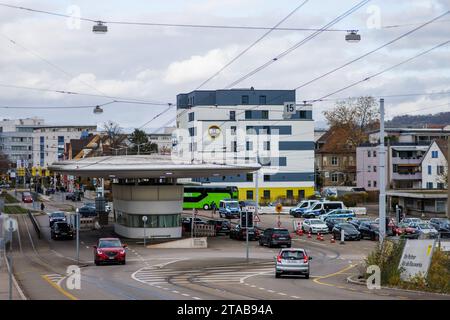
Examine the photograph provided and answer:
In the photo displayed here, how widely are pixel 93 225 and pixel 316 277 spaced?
4279cm

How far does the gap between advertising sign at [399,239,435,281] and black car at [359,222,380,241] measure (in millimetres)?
31548

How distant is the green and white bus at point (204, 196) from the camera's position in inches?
4048

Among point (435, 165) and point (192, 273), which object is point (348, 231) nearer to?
point (192, 273)

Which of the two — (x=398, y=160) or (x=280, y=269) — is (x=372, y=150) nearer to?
(x=398, y=160)

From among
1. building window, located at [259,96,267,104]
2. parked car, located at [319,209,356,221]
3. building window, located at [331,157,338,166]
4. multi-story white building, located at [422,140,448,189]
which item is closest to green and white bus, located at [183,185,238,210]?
building window, located at [259,96,267,104]

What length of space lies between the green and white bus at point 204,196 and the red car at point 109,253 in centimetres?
5693

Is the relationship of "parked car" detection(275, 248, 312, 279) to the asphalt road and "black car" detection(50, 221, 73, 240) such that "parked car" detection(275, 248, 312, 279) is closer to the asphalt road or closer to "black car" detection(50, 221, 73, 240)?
the asphalt road

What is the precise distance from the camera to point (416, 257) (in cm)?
3125

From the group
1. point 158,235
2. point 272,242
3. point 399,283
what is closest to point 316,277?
point 399,283

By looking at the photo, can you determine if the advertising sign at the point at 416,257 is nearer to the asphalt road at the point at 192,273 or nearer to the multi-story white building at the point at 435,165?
the asphalt road at the point at 192,273

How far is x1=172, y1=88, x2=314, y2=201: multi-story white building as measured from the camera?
11756 centimetres

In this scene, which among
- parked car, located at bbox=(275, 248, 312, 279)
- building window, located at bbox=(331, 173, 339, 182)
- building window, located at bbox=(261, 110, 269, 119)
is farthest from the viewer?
building window, located at bbox=(331, 173, 339, 182)

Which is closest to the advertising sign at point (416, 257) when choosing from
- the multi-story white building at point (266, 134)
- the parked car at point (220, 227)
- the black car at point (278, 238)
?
the black car at point (278, 238)
